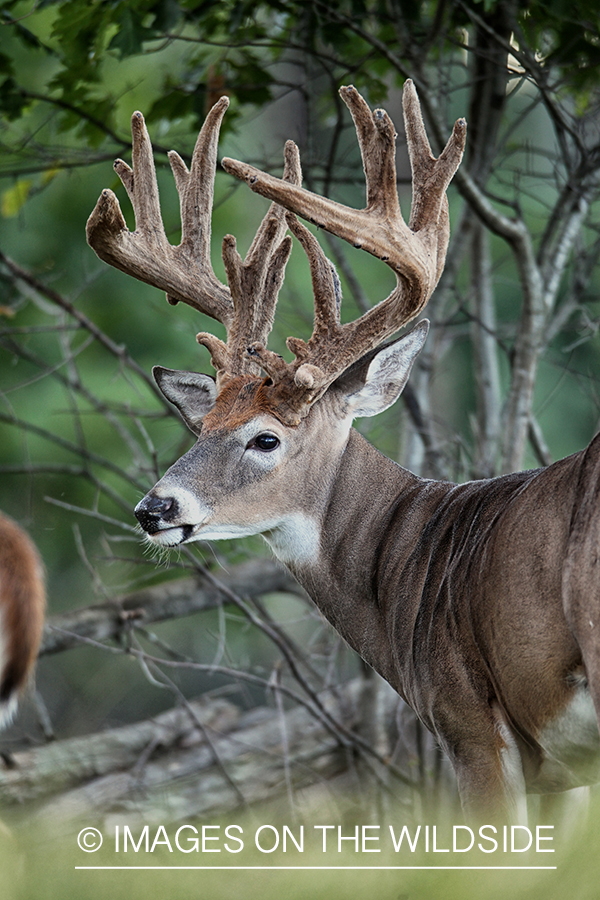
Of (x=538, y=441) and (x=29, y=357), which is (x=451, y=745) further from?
(x=29, y=357)

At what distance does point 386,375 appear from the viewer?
10.4 ft

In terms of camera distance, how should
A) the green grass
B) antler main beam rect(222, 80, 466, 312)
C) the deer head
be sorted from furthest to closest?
the deer head → antler main beam rect(222, 80, 466, 312) → the green grass

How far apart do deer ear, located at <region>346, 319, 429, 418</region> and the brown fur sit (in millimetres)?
1144

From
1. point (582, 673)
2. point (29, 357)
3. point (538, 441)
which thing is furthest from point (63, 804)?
point (582, 673)

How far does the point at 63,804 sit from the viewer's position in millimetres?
4828

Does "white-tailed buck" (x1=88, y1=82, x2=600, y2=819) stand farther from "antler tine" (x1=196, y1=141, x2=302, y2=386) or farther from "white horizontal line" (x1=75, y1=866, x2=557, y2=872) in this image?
"white horizontal line" (x1=75, y1=866, x2=557, y2=872)

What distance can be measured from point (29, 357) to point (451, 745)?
11.3ft

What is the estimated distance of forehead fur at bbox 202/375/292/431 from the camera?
303 centimetres

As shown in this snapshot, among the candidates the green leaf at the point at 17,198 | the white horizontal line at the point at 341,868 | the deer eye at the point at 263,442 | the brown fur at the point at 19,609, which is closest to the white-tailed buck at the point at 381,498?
the deer eye at the point at 263,442

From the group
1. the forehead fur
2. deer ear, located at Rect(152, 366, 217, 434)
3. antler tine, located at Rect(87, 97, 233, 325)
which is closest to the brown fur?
the forehead fur

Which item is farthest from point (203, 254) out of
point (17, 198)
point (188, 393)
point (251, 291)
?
point (17, 198)

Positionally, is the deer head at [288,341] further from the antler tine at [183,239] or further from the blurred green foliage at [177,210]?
the blurred green foliage at [177,210]

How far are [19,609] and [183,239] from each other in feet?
5.17

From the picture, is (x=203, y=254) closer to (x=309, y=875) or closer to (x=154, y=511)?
(x=154, y=511)
